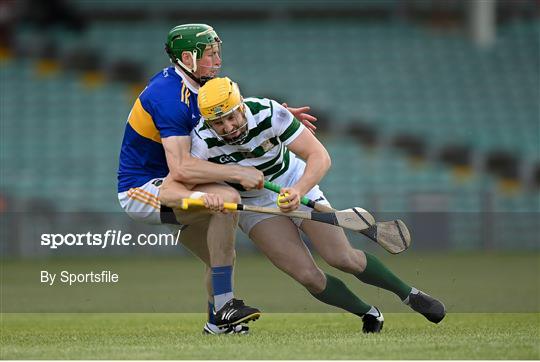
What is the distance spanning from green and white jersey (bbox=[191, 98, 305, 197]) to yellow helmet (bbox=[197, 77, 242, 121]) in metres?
0.20

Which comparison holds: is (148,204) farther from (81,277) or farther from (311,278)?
(81,277)

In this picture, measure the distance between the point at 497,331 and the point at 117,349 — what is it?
2307mm

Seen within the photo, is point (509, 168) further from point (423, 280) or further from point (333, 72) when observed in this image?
point (423, 280)

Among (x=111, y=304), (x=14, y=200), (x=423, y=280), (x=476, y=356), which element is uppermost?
(x=476, y=356)

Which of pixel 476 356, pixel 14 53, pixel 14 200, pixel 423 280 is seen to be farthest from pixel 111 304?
pixel 14 53

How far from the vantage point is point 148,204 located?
22.5 ft

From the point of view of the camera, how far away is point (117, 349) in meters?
5.88

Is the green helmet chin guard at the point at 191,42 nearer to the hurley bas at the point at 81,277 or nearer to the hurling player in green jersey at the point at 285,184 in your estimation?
the hurling player in green jersey at the point at 285,184

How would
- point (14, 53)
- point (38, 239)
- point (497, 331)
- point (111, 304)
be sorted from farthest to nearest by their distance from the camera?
point (14, 53) → point (38, 239) → point (111, 304) → point (497, 331)

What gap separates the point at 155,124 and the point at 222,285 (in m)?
1.00

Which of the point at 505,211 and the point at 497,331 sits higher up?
the point at 497,331

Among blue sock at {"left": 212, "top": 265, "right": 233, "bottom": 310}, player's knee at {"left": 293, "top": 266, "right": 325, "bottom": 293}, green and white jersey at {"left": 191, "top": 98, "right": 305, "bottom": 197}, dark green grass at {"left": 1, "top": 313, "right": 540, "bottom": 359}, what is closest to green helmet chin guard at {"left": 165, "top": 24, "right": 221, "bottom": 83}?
green and white jersey at {"left": 191, "top": 98, "right": 305, "bottom": 197}

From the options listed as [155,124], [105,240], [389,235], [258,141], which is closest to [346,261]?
[389,235]

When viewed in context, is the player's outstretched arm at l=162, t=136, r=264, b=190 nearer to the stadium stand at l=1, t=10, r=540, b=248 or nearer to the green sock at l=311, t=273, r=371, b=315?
the green sock at l=311, t=273, r=371, b=315
